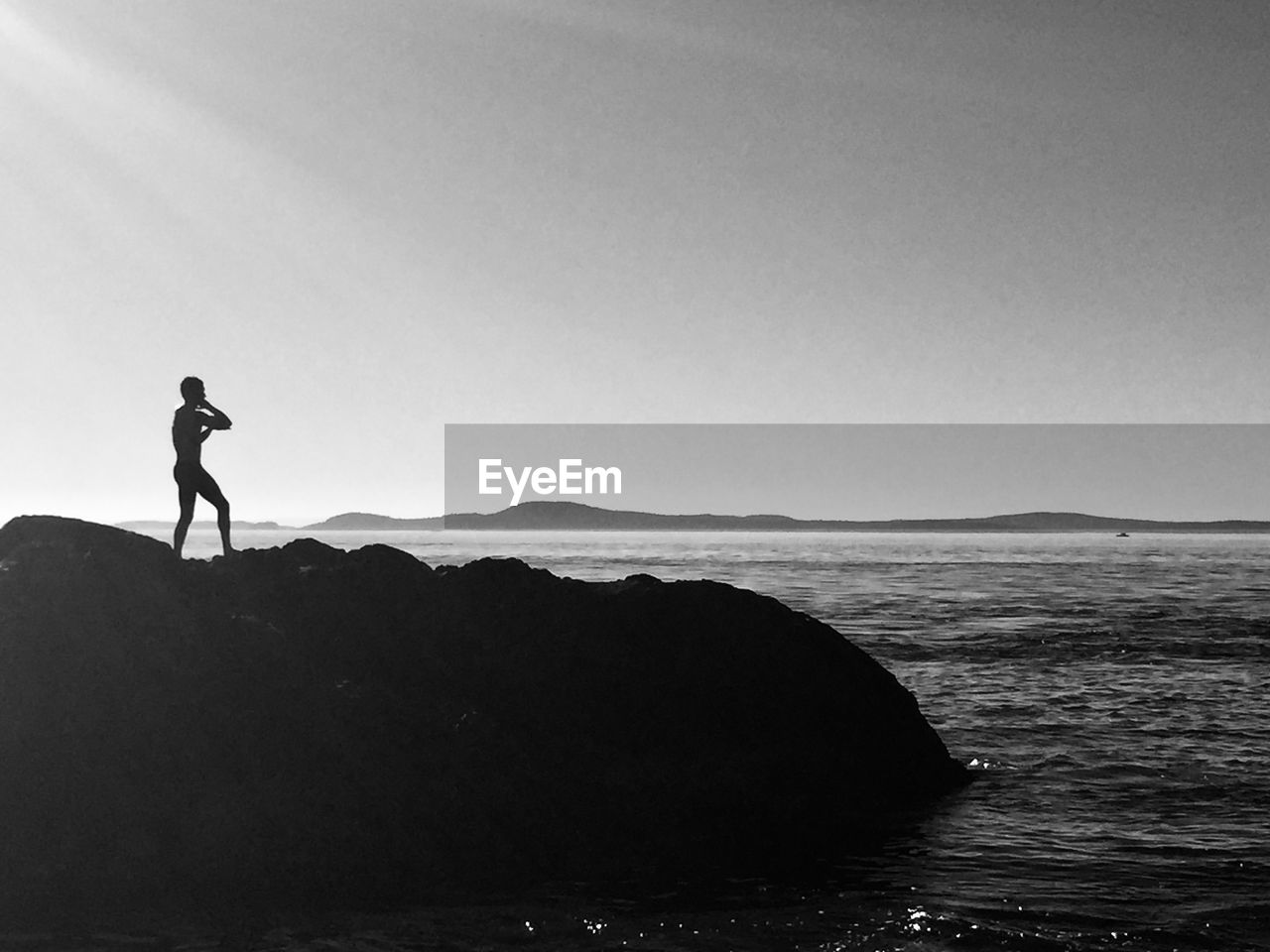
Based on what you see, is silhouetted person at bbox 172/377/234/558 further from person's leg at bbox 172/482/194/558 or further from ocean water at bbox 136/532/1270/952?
ocean water at bbox 136/532/1270/952

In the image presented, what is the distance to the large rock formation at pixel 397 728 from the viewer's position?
8.95 m

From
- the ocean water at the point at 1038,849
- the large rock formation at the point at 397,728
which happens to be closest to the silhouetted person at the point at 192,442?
the large rock formation at the point at 397,728

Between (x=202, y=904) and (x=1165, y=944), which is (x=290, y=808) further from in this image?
(x=1165, y=944)

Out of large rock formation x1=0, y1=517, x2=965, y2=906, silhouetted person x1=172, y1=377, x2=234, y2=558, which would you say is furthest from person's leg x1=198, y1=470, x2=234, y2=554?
large rock formation x1=0, y1=517, x2=965, y2=906

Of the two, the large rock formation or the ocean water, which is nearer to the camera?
the ocean water

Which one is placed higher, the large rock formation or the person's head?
the person's head

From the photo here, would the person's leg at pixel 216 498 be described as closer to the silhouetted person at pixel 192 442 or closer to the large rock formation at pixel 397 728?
the silhouetted person at pixel 192 442

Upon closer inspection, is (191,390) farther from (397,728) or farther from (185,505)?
(397,728)

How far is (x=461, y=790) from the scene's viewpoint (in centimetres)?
977

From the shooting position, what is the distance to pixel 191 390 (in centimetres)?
1252

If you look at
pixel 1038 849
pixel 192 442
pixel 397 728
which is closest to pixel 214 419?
pixel 192 442

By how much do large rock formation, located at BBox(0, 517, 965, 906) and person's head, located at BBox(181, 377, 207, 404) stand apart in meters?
2.20

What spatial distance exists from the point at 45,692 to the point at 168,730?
1.10 meters

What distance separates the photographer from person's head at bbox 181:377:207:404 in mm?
12500
